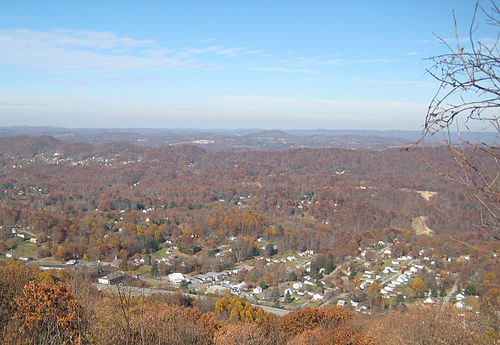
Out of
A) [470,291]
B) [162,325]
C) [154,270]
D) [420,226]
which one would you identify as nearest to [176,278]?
[154,270]

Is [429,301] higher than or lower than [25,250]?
higher

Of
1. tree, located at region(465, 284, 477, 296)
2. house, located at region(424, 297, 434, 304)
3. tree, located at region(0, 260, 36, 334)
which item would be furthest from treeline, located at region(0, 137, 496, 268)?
tree, located at region(0, 260, 36, 334)

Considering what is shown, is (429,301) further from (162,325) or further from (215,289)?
(162,325)

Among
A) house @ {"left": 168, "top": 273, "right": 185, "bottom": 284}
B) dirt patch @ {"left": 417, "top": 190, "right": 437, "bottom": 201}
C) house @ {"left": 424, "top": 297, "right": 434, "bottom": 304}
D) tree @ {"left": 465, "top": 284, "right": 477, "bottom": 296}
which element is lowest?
house @ {"left": 168, "top": 273, "right": 185, "bottom": 284}

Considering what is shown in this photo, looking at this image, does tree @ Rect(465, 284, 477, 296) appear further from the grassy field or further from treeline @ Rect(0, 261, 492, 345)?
the grassy field

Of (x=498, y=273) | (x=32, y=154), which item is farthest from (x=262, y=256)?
(x=32, y=154)

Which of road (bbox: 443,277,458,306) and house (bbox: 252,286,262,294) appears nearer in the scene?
road (bbox: 443,277,458,306)
